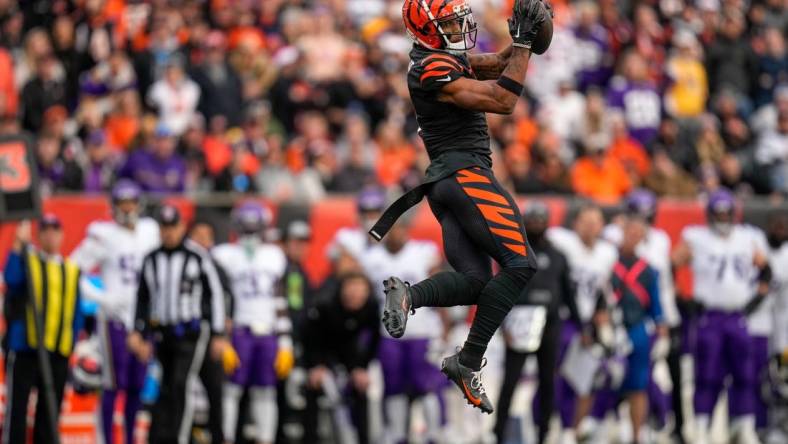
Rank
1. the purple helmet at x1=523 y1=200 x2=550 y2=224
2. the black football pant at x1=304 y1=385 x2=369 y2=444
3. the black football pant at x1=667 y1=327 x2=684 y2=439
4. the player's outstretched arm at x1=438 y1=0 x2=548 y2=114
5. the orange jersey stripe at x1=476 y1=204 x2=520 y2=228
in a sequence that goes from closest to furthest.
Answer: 1. the player's outstretched arm at x1=438 y1=0 x2=548 y2=114
2. the orange jersey stripe at x1=476 y1=204 x2=520 y2=228
3. the purple helmet at x1=523 y1=200 x2=550 y2=224
4. the black football pant at x1=304 y1=385 x2=369 y2=444
5. the black football pant at x1=667 y1=327 x2=684 y2=439

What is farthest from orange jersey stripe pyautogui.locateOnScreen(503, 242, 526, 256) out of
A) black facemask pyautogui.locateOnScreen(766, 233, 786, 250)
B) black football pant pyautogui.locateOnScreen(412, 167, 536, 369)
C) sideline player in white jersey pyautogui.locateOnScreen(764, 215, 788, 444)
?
black facemask pyautogui.locateOnScreen(766, 233, 786, 250)

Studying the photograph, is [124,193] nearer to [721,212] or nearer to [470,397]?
[721,212]

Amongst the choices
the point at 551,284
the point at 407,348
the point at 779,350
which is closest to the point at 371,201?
the point at 407,348

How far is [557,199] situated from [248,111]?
330 cm

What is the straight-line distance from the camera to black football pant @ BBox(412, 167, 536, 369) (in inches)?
299

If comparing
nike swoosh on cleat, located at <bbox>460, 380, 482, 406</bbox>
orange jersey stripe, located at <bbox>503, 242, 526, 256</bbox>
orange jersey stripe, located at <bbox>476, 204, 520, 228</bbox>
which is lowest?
nike swoosh on cleat, located at <bbox>460, 380, 482, 406</bbox>

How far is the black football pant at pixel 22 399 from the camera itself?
11391mm

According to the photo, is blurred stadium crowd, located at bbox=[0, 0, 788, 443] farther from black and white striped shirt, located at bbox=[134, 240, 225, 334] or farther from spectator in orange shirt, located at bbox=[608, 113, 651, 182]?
black and white striped shirt, located at bbox=[134, 240, 225, 334]

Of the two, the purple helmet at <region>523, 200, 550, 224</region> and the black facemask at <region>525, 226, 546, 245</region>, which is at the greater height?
the purple helmet at <region>523, 200, 550, 224</region>

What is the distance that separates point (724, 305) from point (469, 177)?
664cm

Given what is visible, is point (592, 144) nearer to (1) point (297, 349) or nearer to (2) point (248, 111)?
(2) point (248, 111)

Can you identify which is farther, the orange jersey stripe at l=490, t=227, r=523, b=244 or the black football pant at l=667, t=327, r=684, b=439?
the black football pant at l=667, t=327, r=684, b=439

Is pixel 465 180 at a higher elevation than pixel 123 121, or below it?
below

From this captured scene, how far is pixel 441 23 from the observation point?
756cm
